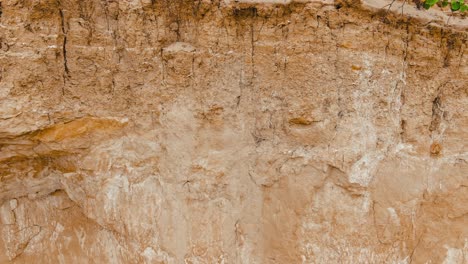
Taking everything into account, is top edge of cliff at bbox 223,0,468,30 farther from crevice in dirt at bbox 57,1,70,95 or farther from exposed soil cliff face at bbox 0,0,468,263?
crevice in dirt at bbox 57,1,70,95

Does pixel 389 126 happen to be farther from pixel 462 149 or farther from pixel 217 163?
pixel 217 163

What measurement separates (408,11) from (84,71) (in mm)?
1577

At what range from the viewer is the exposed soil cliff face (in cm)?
208

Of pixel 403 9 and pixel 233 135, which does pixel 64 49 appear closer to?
pixel 233 135

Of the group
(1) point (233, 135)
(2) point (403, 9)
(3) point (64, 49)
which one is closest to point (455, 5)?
(2) point (403, 9)

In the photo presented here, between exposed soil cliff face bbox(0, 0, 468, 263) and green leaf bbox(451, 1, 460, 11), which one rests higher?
green leaf bbox(451, 1, 460, 11)

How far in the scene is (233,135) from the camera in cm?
227

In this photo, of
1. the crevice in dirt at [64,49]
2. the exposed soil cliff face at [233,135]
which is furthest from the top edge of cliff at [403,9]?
the crevice in dirt at [64,49]

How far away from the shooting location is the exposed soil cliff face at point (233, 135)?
6.82 ft

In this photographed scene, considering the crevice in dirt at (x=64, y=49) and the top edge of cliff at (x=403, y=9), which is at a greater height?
the top edge of cliff at (x=403, y=9)

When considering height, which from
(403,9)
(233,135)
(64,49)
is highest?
(403,9)

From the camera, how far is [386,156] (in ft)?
7.43

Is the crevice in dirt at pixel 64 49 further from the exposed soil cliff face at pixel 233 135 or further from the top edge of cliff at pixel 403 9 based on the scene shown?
the top edge of cliff at pixel 403 9

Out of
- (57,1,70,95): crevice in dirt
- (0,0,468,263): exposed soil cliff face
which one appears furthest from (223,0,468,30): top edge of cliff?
(57,1,70,95): crevice in dirt
